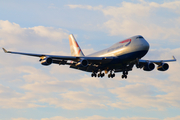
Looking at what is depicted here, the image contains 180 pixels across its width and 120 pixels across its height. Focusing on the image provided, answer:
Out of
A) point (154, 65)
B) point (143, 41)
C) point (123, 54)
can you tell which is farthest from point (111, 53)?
point (154, 65)

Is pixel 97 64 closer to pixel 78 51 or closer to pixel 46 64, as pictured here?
pixel 46 64

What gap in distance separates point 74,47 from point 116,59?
26.2 metres

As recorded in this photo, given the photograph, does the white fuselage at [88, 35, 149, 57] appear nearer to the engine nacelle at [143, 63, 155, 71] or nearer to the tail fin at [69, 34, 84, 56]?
the engine nacelle at [143, 63, 155, 71]

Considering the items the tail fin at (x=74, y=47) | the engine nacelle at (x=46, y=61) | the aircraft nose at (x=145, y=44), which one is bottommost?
the engine nacelle at (x=46, y=61)

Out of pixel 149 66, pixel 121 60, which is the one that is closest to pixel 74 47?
pixel 149 66

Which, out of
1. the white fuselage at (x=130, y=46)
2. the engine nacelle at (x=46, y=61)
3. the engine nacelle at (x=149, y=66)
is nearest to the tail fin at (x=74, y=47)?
the engine nacelle at (x=149, y=66)

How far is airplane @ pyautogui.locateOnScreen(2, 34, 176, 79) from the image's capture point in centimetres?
5959

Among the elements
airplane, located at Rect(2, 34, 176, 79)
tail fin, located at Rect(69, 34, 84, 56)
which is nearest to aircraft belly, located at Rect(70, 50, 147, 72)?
airplane, located at Rect(2, 34, 176, 79)

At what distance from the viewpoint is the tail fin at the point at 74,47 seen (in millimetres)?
83287

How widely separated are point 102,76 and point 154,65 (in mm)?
12962

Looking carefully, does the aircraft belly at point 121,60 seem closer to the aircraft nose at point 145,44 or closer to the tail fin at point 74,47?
the aircraft nose at point 145,44

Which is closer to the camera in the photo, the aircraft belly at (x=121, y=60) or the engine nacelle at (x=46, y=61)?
the aircraft belly at (x=121, y=60)

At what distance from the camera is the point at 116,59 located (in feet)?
204

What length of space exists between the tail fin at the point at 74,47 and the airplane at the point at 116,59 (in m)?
11.7
